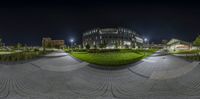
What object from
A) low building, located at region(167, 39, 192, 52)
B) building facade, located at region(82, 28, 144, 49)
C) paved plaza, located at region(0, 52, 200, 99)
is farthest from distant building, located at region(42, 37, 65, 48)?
low building, located at region(167, 39, 192, 52)

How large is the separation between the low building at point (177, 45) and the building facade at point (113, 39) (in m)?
1.37

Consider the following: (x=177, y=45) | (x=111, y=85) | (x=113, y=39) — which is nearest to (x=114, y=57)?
(x=113, y=39)

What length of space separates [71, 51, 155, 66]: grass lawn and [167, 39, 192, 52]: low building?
1.01 metres

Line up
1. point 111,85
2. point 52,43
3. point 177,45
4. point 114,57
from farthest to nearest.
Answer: point 52,43 < point 177,45 < point 114,57 < point 111,85

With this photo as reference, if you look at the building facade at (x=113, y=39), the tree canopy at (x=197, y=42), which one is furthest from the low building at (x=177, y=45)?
the building facade at (x=113, y=39)

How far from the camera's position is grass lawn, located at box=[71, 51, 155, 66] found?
24.1 ft

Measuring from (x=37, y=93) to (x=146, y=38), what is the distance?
532 centimetres

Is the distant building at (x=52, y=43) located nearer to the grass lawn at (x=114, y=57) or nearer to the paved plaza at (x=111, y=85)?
the grass lawn at (x=114, y=57)

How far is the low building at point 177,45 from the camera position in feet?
25.2

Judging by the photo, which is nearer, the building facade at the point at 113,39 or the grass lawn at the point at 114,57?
the grass lawn at the point at 114,57

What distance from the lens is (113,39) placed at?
759cm

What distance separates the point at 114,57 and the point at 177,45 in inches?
117

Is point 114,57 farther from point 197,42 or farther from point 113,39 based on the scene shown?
point 197,42

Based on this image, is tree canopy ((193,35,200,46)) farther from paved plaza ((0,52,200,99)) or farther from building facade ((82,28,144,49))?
building facade ((82,28,144,49))
